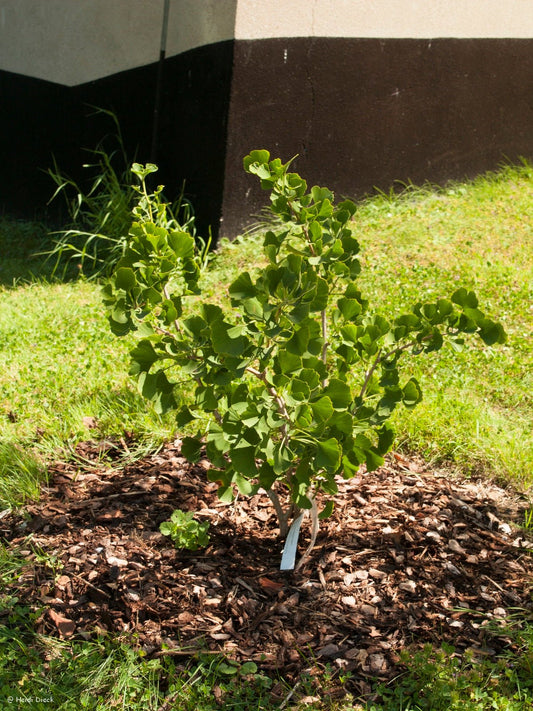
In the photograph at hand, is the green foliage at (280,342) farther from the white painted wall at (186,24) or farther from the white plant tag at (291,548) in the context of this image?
the white painted wall at (186,24)

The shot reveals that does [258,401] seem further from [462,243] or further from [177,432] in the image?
[462,243]

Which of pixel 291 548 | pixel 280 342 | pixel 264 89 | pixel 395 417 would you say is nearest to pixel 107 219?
pixel 264 89

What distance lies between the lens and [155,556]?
9.77ft

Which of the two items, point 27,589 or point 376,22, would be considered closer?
point 27,589

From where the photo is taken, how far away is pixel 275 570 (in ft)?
9.62

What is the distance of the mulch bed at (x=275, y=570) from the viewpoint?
8.74ft

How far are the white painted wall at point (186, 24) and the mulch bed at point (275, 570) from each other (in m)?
3.84

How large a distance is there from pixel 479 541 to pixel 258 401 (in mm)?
1244

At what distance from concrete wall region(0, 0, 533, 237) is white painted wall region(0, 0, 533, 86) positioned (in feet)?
0.05

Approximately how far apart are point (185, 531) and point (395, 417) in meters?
1.40

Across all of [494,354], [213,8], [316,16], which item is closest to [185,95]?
[213,8]

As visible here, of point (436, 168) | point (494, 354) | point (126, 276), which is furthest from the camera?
A: point (436, 168)

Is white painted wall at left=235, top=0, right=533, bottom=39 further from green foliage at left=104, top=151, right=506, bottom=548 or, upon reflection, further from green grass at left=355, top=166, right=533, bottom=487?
green foliage at left=104, top=151, right=506, bottom=548

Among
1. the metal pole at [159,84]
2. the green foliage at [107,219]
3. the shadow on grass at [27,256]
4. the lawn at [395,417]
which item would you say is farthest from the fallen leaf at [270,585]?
the metal pole at [159,84]
